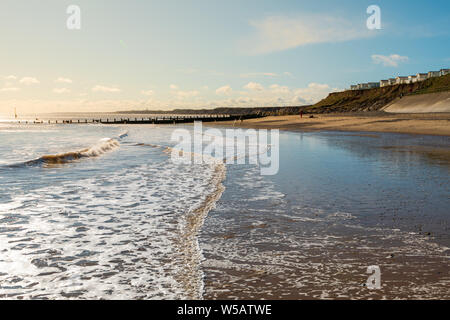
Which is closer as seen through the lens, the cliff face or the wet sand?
the wet sand

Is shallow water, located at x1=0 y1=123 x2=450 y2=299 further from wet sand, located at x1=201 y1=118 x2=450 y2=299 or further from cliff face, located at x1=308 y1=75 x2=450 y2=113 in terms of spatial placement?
cliff face, located at x1=308 y1=75 x2=450 y2=113

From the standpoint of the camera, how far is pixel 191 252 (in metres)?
5.27

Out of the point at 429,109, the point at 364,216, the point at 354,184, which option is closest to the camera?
the point at 364,216

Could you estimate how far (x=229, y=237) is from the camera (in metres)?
5.94

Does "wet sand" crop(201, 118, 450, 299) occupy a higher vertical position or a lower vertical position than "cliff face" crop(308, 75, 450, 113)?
lower

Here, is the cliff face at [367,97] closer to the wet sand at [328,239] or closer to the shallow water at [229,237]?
the wet sand at [328,239]

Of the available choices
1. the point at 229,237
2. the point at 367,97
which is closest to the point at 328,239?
A: the point at 229,237

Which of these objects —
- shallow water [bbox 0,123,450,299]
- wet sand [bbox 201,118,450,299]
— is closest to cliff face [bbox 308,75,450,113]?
wet sand [bbox 201,118,450,299]

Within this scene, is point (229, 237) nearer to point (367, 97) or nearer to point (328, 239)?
point (328, 239)

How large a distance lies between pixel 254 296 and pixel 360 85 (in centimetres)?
19006

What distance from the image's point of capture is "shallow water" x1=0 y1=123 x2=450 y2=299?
4.16 m

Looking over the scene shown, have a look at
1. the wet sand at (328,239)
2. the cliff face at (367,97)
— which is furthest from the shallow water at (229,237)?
the cliff face at (367,97)
